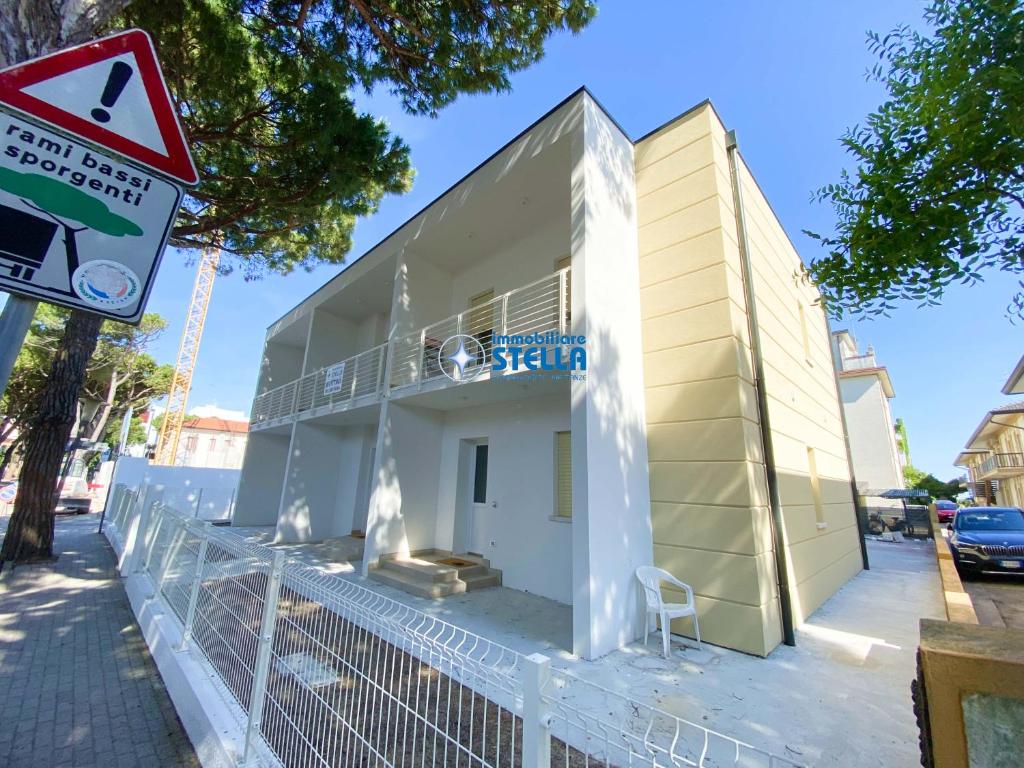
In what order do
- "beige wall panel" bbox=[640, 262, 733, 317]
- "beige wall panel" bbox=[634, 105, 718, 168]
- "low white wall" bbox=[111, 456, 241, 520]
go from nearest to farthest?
"beige wall panel" bbox=[640, 262, 733, 317] < "beige wall panel" bbox=[634, 105, 718, 168] < "low white wall" bbox=[111, 456, 241, 520]

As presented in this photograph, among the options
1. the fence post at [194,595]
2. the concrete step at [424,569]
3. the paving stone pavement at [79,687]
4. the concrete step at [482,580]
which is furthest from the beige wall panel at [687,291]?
the paving stone pavement at [79,687]

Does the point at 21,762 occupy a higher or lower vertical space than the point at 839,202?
lower

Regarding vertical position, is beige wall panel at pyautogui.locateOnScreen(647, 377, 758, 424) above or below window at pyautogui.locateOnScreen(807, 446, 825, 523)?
above

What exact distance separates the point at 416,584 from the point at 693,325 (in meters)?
5.65

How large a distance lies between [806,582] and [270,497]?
45.9 feet

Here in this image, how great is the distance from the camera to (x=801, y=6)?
5051 mm

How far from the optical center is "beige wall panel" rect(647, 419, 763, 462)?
4.90 metres

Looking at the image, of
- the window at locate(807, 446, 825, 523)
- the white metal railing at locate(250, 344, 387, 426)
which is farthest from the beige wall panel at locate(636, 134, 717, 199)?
the white metal railing at locate(250, 344, 387, 426)

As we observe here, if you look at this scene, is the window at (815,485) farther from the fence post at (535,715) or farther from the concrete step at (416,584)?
the fence post at (535,715)

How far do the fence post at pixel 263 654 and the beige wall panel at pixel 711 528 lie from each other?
14.6ft

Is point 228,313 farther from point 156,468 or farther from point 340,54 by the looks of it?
point 340,54

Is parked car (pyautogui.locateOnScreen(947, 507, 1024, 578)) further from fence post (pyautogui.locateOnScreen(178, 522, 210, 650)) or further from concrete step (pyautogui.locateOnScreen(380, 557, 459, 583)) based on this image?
fence post (pyautogui.locateOnScreen(178, 522, 210, 650))

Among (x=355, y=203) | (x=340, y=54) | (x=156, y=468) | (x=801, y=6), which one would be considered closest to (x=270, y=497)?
(x=156, y=468)

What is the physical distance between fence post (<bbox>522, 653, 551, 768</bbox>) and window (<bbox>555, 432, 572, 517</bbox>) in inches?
199
